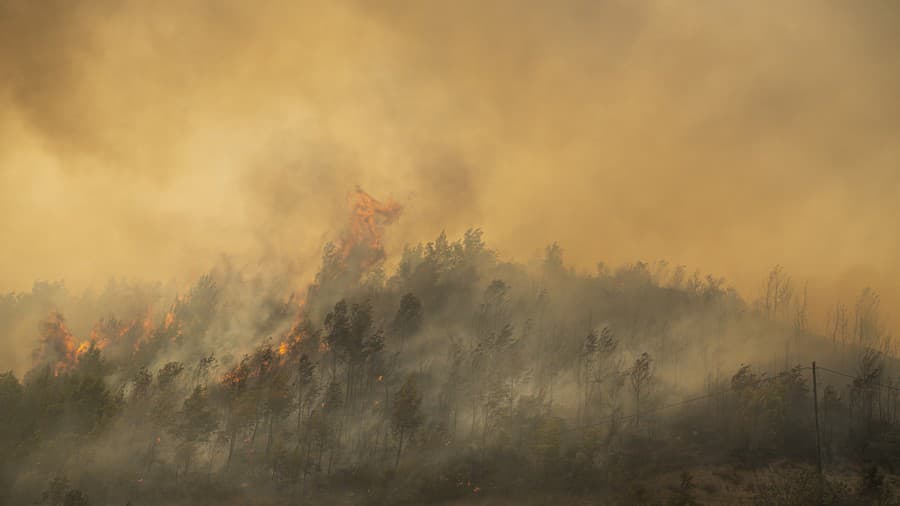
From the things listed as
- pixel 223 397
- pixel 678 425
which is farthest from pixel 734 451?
pixel 223 397

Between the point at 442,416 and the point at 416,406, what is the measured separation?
9.99m

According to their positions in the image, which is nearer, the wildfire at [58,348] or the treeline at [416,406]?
the treeline at [416,406]

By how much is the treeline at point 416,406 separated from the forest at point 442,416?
0.42 m

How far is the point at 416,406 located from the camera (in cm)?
10344

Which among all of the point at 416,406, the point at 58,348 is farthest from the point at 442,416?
the point at 58,348

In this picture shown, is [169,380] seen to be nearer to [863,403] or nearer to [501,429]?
[501,429]

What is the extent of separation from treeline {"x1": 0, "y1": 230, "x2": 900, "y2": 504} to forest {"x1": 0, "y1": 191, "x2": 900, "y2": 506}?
0.42 metres

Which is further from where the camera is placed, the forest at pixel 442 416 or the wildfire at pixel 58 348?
the wildfire at pixel 58 348

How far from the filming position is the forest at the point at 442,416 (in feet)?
290

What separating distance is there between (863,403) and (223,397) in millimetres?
119186

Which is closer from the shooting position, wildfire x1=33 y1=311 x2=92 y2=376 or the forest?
the forest

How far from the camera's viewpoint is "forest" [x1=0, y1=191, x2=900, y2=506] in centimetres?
8850

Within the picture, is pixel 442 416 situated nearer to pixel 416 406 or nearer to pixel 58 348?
pixel 416 406

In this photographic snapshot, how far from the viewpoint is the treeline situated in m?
91.9
